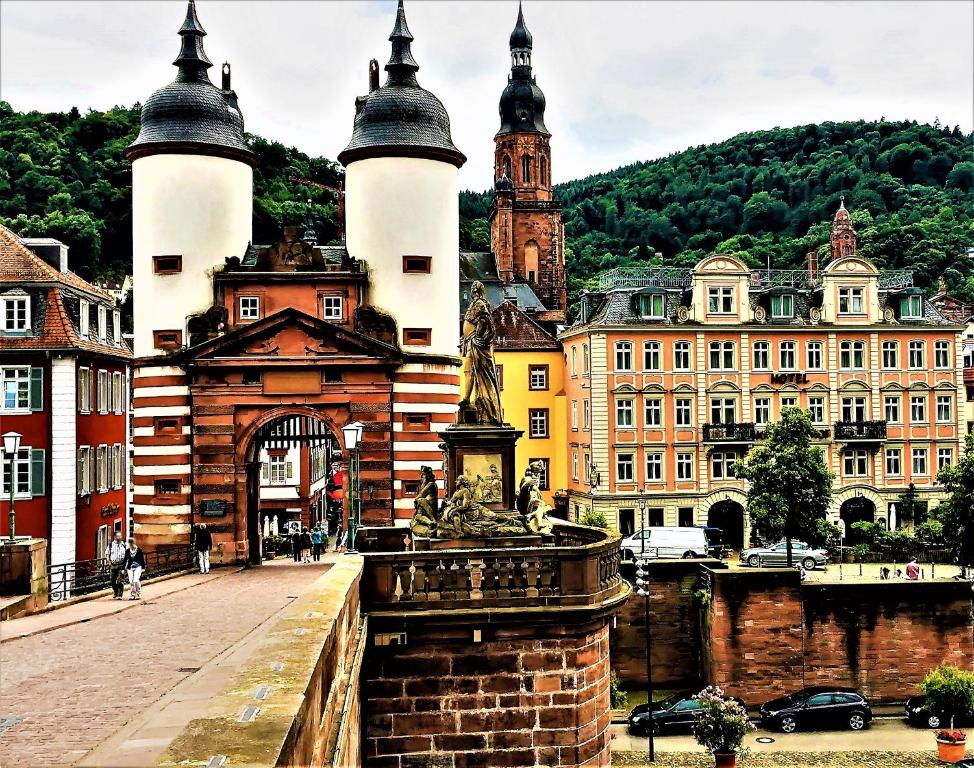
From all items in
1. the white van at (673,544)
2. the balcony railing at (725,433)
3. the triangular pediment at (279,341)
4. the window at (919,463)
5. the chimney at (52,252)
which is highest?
the chimney at (52,252)

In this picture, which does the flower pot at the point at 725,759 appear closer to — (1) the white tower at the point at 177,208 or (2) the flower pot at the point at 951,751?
(2) the flower pot at the point at 951,751

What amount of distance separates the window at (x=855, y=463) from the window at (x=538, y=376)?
15.7 meters

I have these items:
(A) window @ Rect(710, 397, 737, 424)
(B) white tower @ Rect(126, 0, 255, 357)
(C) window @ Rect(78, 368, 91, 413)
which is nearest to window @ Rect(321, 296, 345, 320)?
(B) white tower @ Rect(126, 0, 255, 357)

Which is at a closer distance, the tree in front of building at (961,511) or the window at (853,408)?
the tree in front of building at (961,511)

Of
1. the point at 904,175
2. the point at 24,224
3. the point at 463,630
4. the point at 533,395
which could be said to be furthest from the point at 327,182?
the point at 463,630

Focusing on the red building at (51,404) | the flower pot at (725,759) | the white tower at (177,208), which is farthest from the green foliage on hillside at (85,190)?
the flower pot at (725,759)

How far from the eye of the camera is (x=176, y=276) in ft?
110

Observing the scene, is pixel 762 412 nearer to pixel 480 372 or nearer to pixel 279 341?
pixel 279 341

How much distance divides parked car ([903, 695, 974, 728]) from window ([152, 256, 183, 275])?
25657mm

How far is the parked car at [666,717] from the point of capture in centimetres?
3203

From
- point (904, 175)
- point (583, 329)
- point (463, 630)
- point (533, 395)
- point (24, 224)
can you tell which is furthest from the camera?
point (904, 175)

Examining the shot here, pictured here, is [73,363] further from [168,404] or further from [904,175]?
[904,175]

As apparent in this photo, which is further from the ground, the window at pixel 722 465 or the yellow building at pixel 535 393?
the yellow building at pixel 535 393

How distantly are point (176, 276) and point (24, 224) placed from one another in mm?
44039
